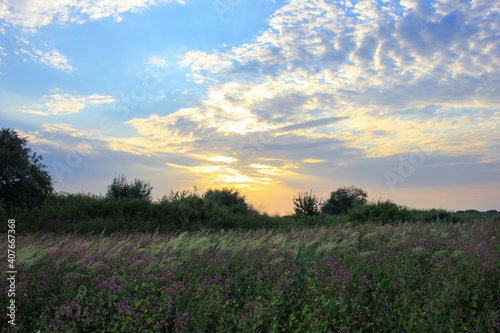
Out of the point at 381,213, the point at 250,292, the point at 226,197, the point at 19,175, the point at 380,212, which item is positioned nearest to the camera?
the point at 250,292

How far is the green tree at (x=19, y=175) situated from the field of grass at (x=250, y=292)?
43.4 ft

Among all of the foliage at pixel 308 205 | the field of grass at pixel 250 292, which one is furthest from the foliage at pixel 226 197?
the field of grass at pixel 250 292

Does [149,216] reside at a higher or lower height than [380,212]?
lower

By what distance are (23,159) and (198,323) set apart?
692 inches

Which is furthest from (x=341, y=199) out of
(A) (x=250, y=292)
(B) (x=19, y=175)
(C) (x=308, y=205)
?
(A) (x=250, y=292)

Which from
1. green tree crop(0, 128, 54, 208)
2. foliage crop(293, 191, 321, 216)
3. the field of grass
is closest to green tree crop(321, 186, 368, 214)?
foliage crop(293, 191, 321, 216)

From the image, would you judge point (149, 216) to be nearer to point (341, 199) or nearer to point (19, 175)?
point (19, 175)

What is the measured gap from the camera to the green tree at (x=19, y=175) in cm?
1717

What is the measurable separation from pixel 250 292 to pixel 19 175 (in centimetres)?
1648

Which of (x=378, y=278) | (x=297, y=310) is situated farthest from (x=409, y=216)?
(x=297, y=310)

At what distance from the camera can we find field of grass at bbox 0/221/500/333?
168 inches

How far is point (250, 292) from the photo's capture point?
520 cm

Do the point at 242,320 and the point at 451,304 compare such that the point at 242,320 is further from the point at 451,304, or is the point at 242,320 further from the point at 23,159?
the point at 23,159

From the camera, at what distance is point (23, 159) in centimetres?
1795
